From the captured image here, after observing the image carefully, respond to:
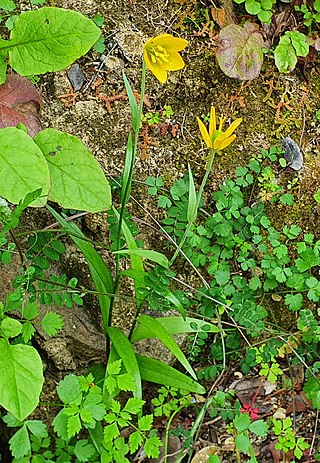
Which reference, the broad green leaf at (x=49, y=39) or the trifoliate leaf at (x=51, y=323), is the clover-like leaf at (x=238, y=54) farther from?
the trifoliate leaf at (x=51, y=323)

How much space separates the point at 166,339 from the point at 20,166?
75 cm

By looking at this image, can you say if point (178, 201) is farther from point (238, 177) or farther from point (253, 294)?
point (253, 294)

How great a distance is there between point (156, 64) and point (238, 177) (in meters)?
0.77

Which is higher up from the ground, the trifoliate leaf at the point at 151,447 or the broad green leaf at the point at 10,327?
the broad green leaf at the point at 10,327

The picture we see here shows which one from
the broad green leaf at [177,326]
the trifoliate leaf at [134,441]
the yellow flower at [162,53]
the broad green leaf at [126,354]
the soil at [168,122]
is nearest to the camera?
the yellow flower at [162,53]

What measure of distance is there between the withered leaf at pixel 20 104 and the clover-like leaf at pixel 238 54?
2.49 feet

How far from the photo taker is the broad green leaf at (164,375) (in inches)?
86.2

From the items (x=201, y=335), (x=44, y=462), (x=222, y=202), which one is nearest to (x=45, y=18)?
(x=222, y=202)

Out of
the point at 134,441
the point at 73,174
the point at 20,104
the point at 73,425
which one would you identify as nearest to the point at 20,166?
the point at 73,174

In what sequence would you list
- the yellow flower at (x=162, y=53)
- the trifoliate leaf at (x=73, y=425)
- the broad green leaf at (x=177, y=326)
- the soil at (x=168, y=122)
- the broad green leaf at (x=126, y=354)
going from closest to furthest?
the yellow flower at (x=162, y=53) < the trifoliate leaf at (x=73, y=425) < the broad green leaf at (x=126, y=354) < the broad green leaf at (x=177, y=326) < the soil at (x=168, y=122)

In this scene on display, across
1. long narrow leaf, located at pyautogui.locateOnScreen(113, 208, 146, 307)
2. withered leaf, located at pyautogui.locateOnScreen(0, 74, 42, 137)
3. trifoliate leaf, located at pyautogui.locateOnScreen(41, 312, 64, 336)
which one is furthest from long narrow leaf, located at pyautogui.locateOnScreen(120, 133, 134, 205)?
withered leaf, located at pyautogui.locateOnScreen(0, 74, 42, 137)

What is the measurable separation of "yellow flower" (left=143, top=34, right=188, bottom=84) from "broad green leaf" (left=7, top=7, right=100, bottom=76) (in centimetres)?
33

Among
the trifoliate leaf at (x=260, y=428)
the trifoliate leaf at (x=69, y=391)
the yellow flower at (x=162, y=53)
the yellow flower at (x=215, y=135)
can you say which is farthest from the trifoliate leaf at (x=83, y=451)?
the yellow flower at (x=162, y=53)

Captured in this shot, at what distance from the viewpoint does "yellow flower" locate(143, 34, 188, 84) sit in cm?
178
